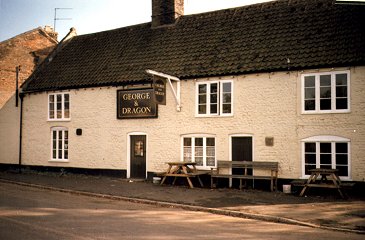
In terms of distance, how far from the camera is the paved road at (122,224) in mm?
7834

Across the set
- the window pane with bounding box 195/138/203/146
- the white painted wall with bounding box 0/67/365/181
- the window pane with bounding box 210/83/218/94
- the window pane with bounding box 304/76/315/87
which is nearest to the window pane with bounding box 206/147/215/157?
the white painted wall with bounding box 0/67/365/181

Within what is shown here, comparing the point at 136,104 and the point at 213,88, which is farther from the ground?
the point at 213,88

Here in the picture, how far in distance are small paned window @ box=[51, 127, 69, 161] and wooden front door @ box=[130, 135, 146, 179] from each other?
469cm

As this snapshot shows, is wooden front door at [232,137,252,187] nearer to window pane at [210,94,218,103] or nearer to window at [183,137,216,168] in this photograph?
window at [183,137,216,168]

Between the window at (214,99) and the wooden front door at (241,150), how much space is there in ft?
4.18

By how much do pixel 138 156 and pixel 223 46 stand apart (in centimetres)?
693

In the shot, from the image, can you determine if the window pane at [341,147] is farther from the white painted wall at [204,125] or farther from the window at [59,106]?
the window at [59,106]

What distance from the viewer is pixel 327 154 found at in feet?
46.1

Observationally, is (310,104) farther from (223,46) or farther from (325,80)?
(223,46)

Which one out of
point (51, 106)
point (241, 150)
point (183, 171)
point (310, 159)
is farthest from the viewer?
point (51, 106)

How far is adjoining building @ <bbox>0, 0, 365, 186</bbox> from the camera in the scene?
14148 millimetres

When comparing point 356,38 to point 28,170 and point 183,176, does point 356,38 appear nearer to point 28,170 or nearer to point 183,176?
point 183,176

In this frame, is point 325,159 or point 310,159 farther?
point 310,159

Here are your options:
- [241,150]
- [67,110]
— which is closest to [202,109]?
[241,150]
